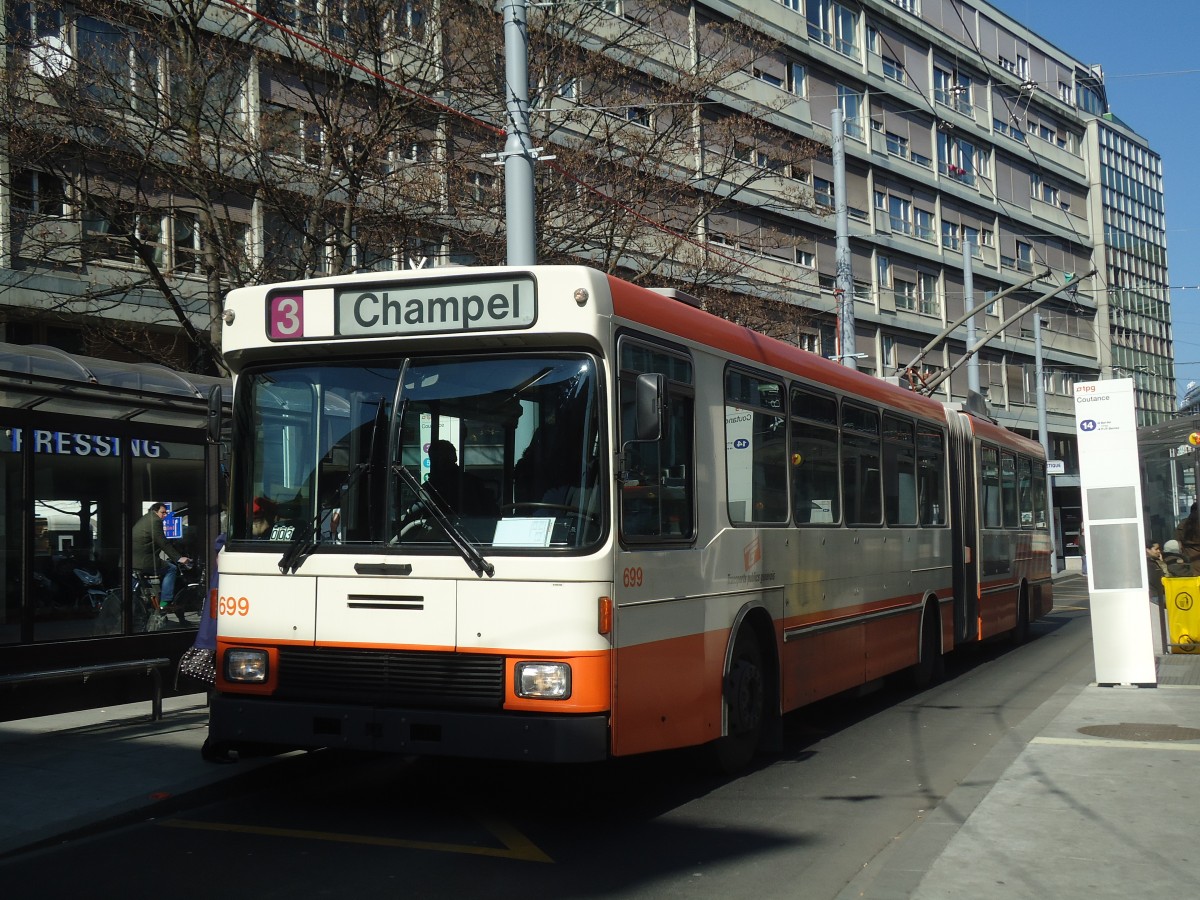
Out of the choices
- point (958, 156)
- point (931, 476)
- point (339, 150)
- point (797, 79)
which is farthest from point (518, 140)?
point (958, 156)

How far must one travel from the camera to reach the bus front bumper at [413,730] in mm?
6562

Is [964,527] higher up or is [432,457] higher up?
[432,457]

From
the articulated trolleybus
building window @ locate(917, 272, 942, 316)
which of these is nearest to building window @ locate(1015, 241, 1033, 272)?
building window @ locate(917, 272, 942, 316)

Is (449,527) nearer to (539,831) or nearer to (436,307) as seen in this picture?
(436,307)

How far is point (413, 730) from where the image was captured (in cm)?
675

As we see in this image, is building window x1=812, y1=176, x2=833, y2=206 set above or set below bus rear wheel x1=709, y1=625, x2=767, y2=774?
above

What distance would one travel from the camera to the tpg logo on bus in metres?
7.00

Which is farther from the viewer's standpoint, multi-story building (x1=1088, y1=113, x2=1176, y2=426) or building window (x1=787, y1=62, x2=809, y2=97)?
multi-story building (x1=1088, y1=113, x2=1176, y2=426)

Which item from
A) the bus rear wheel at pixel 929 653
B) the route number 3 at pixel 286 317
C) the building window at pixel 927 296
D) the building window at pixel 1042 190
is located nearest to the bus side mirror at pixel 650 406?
the route number 3 at pixel 286 317

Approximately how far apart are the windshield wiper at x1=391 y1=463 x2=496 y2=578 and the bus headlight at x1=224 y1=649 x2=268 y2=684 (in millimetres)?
1256

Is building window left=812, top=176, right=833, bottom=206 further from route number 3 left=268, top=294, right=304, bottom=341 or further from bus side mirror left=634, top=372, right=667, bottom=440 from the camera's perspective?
bus side mirror left=634, top=372, right=667, bottom=440

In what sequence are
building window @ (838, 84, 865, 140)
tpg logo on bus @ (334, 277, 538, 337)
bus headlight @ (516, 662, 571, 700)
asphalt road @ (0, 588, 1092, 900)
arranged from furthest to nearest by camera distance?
building window @ (838, 84, 865, 140) < tpg logo on bus @ (334, 277, 538, 337) < bus headlight @ (516, 662, 571, 700) < asphalt road @ (0, 588, 1092, 900)

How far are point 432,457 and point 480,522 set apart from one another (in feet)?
1.43

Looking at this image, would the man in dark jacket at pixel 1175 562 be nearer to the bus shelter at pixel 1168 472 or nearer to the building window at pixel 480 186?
the bus shelter at pixel 1168 472
